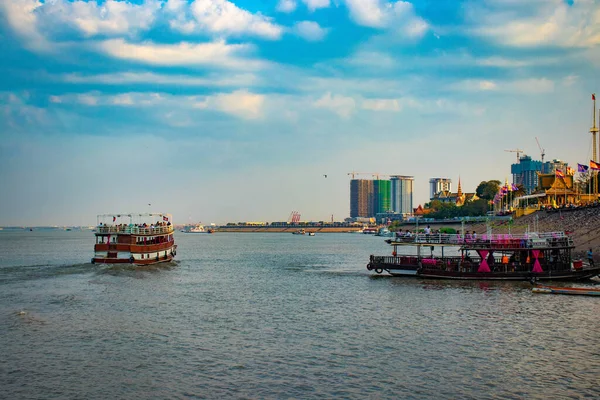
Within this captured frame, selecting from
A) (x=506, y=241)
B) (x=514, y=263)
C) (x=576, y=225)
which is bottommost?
(x=514, y=263)

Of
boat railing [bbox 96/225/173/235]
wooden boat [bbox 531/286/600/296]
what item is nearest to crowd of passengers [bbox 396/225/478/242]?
wooden boat [bbox 531/286/600/296]

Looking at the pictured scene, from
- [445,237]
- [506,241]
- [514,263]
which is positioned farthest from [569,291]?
[445,237]

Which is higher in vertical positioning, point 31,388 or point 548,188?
point 548,188

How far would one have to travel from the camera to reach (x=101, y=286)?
207ft

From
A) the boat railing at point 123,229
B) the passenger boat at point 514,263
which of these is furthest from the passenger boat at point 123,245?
the passenger boat at point 514,263

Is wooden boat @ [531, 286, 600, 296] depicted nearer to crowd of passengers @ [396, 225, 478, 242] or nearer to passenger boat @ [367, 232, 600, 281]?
passenger boat @ [367, 232, 600, 281]

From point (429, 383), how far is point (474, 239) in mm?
41600

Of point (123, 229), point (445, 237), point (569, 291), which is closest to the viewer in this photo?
point (569, 291)

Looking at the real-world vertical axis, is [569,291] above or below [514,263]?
below

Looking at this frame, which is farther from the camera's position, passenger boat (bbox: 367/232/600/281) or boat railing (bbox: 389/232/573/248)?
boat railing (bbox: 389/232/573/248)

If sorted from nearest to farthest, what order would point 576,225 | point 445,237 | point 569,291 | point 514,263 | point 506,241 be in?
point 569,291 → point 514,263 → point 506,241 → point 445,237 → point 576,225

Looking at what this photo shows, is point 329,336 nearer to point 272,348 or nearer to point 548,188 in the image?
point 272,348

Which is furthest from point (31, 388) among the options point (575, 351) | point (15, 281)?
point (15, 281)

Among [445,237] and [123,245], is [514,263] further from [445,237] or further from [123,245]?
[123,245]
